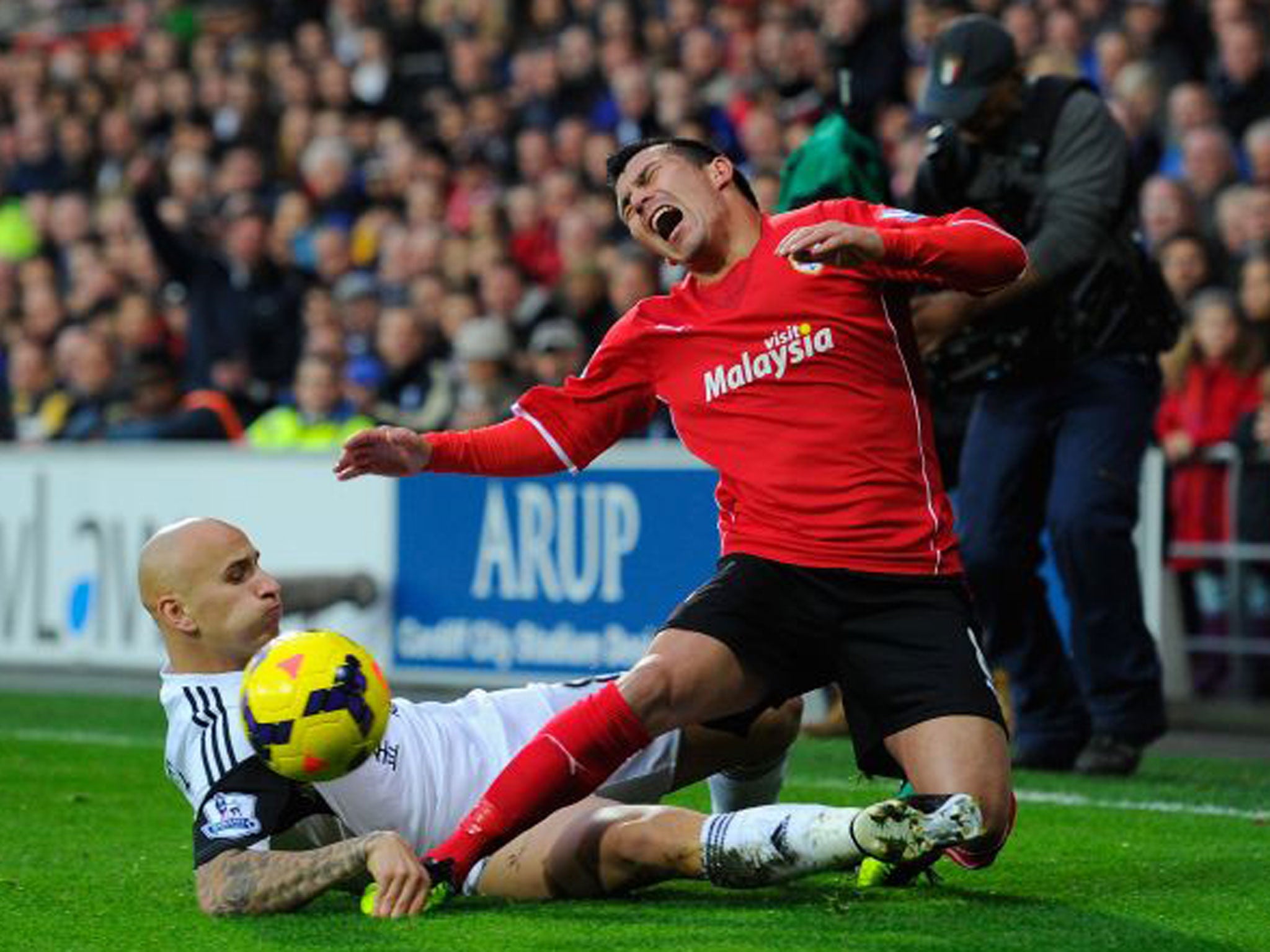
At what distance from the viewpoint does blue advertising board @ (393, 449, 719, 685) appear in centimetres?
1106

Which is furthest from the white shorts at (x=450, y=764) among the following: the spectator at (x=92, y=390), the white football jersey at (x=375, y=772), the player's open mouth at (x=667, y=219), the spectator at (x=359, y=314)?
the spectator at (x=92, y=390)

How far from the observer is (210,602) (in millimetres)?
5711

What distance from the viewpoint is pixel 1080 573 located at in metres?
8.43

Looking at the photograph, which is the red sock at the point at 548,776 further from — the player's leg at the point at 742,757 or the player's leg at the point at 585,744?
the player's leg at the point at 742,757

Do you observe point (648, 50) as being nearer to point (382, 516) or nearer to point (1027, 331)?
point (382, 516)

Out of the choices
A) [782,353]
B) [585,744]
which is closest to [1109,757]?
[782,353]

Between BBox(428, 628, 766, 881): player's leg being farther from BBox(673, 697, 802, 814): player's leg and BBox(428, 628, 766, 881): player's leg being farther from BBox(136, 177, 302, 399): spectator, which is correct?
BBox(136, 177, 302, 399): spectator

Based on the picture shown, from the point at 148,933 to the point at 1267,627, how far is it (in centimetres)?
708

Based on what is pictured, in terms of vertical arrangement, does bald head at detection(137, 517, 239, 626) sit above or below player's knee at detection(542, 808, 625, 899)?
above

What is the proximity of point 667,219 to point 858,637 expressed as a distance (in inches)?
40.6

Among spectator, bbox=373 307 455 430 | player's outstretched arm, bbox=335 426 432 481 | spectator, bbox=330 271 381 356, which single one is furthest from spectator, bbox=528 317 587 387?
player's outstretched arm, bbox=335 426 432 481

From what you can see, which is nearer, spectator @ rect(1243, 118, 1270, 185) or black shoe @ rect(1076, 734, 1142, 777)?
black shoe @ rect(1076, 734, 1142, 777)

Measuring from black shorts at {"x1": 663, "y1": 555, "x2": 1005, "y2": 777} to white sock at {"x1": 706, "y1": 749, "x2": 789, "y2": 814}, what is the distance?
29 centimetres

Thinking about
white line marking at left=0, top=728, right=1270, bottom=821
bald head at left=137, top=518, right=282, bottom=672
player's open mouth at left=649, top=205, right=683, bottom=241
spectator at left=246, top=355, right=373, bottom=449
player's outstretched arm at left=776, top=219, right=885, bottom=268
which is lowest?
white line marking at left=0, top=728, right=1270, bottom=821
